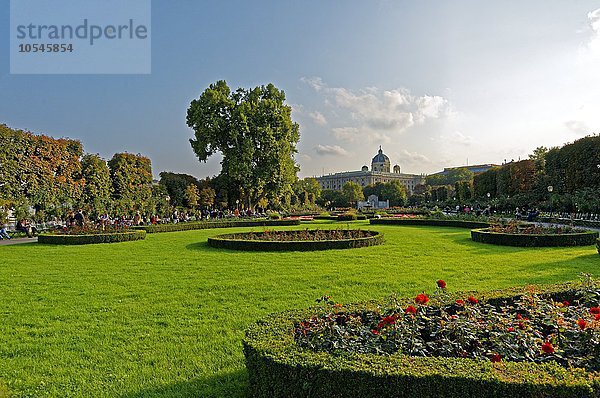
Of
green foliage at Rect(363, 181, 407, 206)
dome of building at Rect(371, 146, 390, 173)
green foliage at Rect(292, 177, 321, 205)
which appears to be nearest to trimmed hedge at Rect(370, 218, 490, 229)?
green foliage at Rect(292, 177, 321, 205)

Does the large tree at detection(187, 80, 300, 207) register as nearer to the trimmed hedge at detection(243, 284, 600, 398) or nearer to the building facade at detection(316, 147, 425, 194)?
the trimmed hedge at detection(243, 284, 600, 398)

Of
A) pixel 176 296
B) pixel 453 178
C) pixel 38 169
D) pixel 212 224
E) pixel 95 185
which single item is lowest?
pixel 176 296

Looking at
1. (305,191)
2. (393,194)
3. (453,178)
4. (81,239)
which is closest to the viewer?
(81,239)

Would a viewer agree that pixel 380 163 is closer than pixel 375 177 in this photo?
No

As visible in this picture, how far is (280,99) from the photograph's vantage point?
37344 millimetres

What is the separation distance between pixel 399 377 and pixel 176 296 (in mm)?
5010

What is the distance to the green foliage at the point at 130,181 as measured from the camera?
34.8 meters

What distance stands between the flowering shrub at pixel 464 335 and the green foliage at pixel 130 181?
32.8 m

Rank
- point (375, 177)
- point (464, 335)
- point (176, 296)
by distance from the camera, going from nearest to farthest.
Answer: point (464, 335)
point (176, 296)
point (375, 177)

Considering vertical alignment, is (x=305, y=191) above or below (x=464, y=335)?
above

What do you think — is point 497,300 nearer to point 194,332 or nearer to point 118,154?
point 194,332

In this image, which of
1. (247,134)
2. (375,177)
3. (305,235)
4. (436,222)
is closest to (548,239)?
(305,235)

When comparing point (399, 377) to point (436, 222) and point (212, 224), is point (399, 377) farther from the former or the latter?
point (212, 224)

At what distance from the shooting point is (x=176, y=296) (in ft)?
23.1
